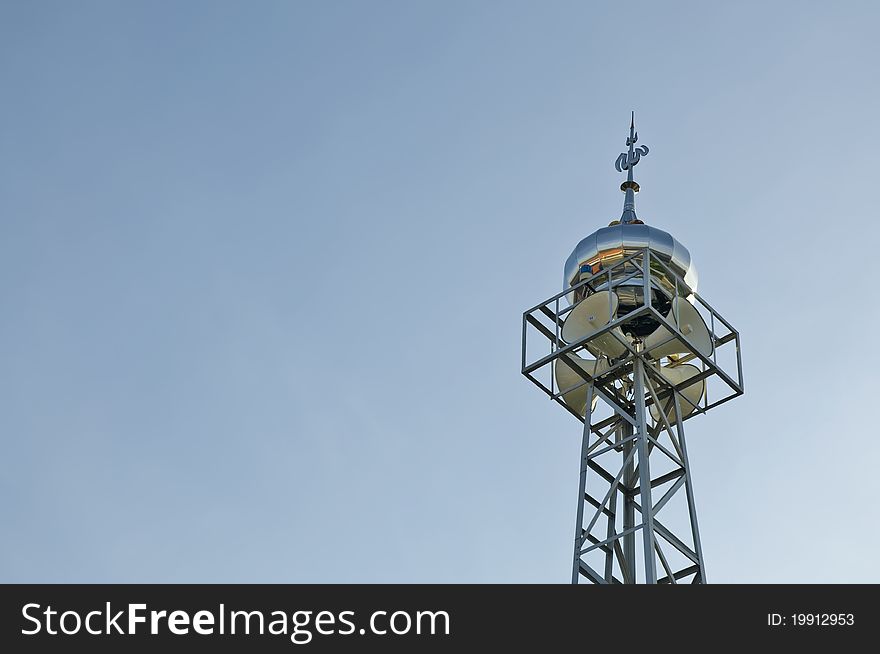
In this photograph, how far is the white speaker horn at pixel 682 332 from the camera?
105ft

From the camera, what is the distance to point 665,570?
28.8 meters

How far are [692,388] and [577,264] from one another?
13.2 ft

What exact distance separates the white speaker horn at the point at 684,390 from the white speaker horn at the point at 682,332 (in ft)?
1.93

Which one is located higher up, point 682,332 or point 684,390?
point 682,332

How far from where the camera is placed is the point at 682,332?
105ft

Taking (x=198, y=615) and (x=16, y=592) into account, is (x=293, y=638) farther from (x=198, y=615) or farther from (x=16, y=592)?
(x=16, y=592)

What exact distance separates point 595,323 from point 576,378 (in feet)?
6.16

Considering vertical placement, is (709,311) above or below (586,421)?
above

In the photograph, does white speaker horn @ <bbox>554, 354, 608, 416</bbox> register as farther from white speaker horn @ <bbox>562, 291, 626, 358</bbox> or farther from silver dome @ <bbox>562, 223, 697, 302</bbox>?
silver dome @ <bbox>562, 223, 697, 302</bbox>

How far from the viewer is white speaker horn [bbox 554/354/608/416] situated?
32.9 m

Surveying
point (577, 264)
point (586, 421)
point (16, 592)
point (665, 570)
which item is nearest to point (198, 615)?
point (16, 592)

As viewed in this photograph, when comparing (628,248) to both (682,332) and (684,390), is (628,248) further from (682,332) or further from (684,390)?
(684,390)

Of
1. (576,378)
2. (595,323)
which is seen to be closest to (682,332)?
(595,323)

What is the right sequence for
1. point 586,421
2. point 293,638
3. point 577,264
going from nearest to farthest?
point 293,638 → point 586,421 → point 577,264
